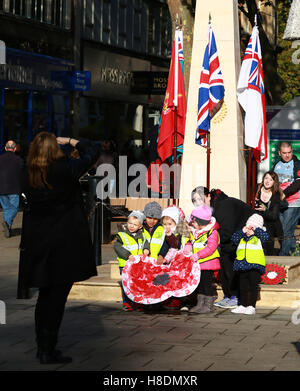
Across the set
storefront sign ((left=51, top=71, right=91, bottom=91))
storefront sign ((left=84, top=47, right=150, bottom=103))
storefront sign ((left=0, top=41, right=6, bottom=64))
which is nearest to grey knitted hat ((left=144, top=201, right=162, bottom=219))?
storefront sign ((left=0, top=41, right=6, bottom=64))

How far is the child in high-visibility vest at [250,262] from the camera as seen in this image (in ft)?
35.3

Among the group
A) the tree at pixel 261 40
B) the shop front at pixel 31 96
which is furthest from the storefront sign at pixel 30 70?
the tree at pixel 261 40

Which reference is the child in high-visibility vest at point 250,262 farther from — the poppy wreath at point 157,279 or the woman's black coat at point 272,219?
the woman's black coat at point 272,219

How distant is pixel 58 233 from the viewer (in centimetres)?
809

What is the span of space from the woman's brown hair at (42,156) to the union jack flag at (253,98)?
6.57m

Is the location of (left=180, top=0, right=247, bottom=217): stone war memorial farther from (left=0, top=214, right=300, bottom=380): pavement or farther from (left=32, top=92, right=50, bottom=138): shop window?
(left=32, top=92, right=50, bottom=138): shop window

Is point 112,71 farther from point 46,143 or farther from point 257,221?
point 46,143

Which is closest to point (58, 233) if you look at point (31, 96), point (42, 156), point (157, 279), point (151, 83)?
point (42, 156)

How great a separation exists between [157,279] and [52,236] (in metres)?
2.93

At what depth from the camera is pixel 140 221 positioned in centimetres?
1107

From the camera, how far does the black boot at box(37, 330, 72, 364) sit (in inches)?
313

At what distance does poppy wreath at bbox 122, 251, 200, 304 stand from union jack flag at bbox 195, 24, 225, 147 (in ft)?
13.0

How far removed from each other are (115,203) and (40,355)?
36.2 ft

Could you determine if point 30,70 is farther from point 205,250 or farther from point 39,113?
point 205,250
